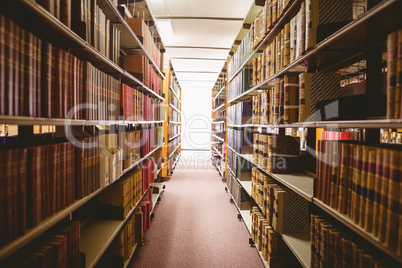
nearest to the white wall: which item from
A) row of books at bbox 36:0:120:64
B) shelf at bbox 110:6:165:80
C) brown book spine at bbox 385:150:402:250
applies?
shelf at bbox 110:6:165:80

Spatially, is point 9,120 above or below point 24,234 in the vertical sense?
above

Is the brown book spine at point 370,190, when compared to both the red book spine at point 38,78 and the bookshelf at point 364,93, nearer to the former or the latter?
the bookshelf at point 364,93

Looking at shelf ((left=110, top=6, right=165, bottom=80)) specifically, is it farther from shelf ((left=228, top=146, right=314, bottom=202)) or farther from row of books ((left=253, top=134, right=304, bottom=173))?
shelf ((left=228, top=146, right=314, bottom=202))

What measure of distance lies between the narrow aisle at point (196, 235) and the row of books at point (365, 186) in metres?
1.35

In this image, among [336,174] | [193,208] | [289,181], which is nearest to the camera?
[336,174]

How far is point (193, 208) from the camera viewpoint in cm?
317

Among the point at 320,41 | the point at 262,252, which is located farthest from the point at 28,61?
the point at 262,252

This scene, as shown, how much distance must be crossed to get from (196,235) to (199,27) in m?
3.87

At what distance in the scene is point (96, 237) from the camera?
143 centimetres

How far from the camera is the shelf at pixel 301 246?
Result: 48.2 inches

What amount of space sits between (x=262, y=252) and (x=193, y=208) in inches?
58.1

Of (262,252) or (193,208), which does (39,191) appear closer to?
(262,252)

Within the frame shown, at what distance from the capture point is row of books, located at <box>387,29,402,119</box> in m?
0.68

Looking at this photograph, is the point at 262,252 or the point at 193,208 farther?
the point at 193,208
